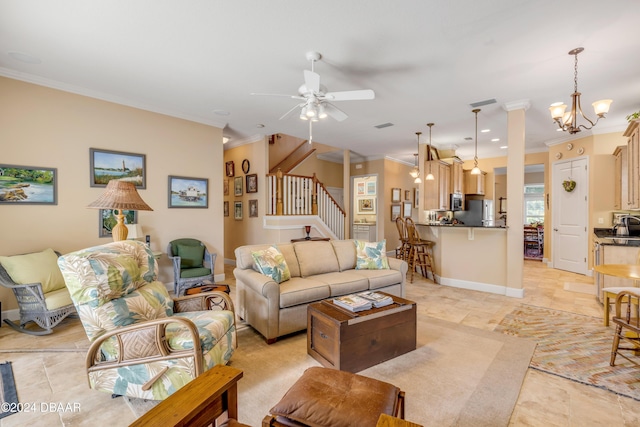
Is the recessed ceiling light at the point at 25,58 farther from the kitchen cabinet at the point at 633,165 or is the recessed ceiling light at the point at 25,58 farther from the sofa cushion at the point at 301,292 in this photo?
the kitchen cabinet at the point at 633,165

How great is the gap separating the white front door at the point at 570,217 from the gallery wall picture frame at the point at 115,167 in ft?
26.4

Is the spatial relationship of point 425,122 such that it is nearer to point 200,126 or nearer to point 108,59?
point 200,126

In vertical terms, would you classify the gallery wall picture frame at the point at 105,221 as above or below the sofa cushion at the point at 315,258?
above

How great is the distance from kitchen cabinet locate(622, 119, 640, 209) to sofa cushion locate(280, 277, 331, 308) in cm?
460

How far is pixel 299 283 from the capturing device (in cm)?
315

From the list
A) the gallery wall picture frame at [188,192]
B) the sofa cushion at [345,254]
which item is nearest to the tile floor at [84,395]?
the sofa cushion at [345,254]

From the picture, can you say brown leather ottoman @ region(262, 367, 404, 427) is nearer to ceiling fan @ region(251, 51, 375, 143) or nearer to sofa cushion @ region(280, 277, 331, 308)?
sofa cushion @ region(280, 277, 331, 308)

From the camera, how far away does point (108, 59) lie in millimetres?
3027

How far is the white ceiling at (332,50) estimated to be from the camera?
7.50ft

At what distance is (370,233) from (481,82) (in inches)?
211

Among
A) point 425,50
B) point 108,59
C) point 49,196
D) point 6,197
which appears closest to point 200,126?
point 108,59

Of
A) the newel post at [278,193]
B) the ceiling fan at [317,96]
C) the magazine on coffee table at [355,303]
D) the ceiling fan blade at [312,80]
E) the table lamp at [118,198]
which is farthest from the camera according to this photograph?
the newel post at [278,193]

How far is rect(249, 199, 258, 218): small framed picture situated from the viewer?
6.32 m

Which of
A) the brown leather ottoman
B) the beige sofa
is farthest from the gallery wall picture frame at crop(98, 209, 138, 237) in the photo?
the brown leather ottoman
